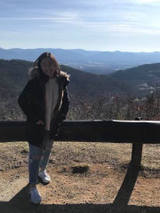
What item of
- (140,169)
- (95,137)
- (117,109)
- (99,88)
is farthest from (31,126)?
(99,88)

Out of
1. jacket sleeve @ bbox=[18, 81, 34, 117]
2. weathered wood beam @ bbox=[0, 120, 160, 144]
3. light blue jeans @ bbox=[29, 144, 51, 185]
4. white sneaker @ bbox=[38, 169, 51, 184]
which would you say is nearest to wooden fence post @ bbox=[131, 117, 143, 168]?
weathered wood beam @ bbox=[0, 120, 160, 144]

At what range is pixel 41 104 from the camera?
318 cm

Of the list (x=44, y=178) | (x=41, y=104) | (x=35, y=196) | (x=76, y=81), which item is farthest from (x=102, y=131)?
(x=76, y=81)

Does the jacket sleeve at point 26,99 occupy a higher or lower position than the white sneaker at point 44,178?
higher

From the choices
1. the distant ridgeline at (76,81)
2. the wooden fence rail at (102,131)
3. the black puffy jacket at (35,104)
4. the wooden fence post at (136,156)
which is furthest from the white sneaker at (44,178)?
the distant ridgeline at (76,81)

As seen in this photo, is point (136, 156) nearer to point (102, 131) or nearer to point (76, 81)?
point (102, 131)

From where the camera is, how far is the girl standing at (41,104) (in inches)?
124

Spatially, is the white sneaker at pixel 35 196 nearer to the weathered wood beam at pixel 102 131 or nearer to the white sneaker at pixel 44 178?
the white sneaker at pixel 44 178

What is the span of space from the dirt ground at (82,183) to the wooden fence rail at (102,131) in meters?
0.52

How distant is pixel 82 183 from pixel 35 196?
75cm

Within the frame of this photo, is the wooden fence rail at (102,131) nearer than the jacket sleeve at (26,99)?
No

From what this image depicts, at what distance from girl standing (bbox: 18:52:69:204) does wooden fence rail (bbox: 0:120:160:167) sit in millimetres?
559

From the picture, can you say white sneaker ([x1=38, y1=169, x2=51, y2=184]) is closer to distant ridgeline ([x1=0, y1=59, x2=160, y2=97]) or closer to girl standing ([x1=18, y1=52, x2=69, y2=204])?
girl standing ([x1=18, y1=52, x2=69, y2=204])

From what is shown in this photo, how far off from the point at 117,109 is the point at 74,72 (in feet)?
128
